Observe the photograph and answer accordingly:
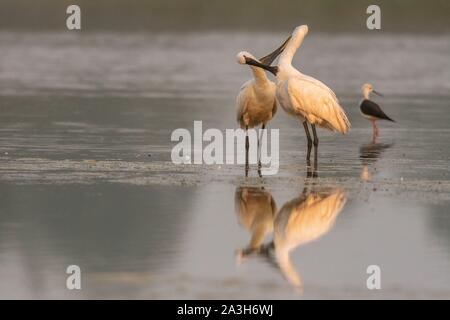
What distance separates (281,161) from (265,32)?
42831mm

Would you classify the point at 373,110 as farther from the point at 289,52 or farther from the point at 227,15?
the point at 227,15

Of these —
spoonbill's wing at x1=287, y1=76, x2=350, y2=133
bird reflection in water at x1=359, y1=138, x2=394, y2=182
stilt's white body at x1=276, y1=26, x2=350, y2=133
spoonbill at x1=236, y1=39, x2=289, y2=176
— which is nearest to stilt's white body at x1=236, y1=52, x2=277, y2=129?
spoonbill at x1=236, y1=39, x2=289, y2=176

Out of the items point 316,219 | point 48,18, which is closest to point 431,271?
point 316,219

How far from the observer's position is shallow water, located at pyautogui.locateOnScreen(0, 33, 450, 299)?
10.8 m

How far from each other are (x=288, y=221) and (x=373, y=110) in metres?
10.6

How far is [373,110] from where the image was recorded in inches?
928

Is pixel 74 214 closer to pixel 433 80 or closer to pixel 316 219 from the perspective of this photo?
pixel 316 219

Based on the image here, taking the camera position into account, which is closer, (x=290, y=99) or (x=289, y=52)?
(x=290, y=99)

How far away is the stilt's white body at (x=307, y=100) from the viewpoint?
18.1 metres

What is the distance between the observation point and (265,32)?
60812 mm

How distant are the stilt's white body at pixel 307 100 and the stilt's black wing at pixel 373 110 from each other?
4750 mm

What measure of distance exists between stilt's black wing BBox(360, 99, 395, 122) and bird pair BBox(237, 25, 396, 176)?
154 inches

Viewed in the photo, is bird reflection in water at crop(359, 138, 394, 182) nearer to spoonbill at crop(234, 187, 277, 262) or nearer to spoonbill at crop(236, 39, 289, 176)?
spoonbill at crop(236, 39, 289, 176)

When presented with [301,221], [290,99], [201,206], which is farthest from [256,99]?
[301,221]
